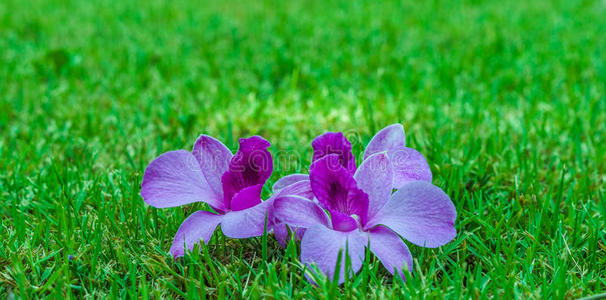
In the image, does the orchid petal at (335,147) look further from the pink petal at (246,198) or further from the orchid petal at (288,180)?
the pink petal at (246,198)

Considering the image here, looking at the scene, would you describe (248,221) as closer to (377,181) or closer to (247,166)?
(247,166)

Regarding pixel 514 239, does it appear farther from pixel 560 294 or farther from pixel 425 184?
pixel 425 184

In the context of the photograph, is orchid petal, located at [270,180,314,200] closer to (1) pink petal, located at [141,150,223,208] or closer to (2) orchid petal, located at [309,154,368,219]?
(2) orchid petal, located at [309,154,368,219]

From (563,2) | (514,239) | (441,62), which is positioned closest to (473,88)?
(441,62)

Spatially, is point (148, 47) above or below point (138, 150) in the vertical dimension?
above

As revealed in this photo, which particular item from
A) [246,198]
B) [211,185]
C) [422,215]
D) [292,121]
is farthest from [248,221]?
[292,121]

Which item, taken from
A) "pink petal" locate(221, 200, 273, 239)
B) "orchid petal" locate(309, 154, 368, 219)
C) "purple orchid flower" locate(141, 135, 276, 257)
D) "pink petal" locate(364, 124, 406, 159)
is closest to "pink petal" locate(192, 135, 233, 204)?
"purple orchid flower" locate(141, 135, 276, 257)

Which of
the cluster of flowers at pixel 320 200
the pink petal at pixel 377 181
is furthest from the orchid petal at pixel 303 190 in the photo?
the pink petal at pixel 377 181
